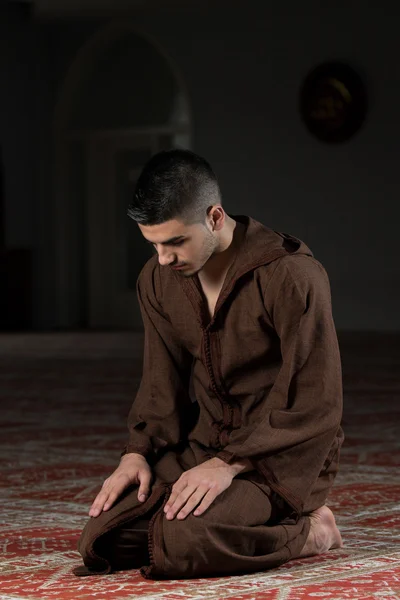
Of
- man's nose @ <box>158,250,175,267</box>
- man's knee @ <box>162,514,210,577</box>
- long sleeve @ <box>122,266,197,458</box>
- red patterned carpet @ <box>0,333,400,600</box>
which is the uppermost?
man's nose @ <box>158,250,175,267</box>

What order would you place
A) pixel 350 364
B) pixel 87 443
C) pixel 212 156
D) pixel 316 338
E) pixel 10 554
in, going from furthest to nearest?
pixel 212 156 → pixel 350 364 → pixel 87 443 → pixel 10 554 → pixel 316 338

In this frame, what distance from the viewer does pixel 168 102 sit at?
14.9 metres

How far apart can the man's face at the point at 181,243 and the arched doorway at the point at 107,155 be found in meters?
12.1

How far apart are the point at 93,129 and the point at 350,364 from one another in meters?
7.19

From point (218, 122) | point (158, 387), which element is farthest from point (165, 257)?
point (218, 122)

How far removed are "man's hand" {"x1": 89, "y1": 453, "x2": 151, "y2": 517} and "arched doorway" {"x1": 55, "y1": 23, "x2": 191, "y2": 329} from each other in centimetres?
1211

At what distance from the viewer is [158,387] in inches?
114

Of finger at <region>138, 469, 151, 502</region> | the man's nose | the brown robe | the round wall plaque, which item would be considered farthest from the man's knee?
the round wall plaque

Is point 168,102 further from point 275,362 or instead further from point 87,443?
point 275,362

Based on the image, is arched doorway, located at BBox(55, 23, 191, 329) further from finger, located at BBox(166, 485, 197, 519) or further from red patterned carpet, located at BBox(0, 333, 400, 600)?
finger, located at BBox(166, 485, 197, 519)

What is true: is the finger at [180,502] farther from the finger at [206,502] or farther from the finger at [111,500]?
the finger at [111,500]

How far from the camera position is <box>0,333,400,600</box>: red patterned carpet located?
2482mm

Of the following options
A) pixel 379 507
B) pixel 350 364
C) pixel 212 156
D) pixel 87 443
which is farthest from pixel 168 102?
pixel 379 507

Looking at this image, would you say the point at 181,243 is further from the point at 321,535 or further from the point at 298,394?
the point at 321,535
